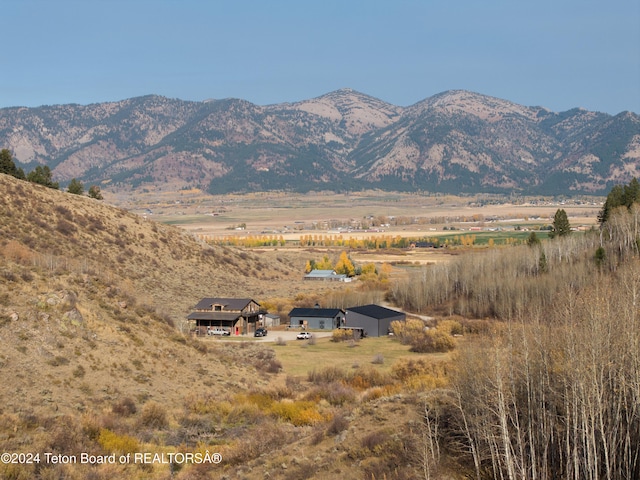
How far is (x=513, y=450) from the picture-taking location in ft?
52.0

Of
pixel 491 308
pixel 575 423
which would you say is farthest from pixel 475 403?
pixel 491 308

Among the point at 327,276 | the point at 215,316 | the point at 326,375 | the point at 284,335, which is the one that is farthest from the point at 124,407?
the point at 327,276

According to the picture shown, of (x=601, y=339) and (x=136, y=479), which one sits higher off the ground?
(x=601, y=339)

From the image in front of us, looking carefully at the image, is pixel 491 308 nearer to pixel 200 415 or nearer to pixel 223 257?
pixel 223 257

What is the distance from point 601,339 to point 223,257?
94973 millimetres

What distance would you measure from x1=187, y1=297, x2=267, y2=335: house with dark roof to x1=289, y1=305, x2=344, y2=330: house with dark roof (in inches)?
211

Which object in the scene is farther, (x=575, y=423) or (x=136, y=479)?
(x=136, y=479)

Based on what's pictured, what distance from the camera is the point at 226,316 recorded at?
232ft

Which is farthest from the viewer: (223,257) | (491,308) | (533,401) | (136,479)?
(223,257)

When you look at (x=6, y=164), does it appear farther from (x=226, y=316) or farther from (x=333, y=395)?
(x=333, y=395)

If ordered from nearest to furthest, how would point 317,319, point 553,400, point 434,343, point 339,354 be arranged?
point 553,400
point 339,354
point 434,343
point 317,319

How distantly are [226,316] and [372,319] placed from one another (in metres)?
18.4

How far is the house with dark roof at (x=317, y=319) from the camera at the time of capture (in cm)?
7956

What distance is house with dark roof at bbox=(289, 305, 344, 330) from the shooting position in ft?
261
